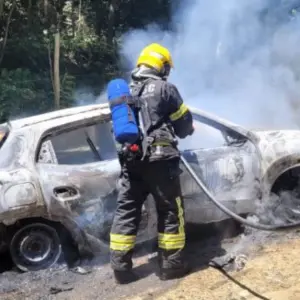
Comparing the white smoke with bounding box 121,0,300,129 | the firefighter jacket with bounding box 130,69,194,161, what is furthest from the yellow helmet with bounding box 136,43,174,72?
the white smoke with bounding box 121,0,300,129

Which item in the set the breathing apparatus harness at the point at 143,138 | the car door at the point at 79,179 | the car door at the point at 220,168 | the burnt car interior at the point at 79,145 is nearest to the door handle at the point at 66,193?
the car door at the point at 79,179

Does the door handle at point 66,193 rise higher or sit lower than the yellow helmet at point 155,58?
lower

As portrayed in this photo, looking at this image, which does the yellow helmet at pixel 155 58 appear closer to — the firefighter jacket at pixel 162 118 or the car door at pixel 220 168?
the firefighter jacket at pixel 162 118

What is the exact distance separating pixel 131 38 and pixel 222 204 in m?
12.0

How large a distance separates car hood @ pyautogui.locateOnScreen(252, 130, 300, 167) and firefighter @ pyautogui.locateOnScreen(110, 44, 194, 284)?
1.09m

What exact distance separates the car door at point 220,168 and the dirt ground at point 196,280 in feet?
1.28

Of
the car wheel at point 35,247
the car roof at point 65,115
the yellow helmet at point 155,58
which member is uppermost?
the yellow helmet at point 155,58

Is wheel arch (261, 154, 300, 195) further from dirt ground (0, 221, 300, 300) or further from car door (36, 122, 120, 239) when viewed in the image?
car door (36, 122, 120, 239)

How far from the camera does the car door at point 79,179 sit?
4688mm

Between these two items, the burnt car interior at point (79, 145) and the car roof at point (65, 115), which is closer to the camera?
the burnt car interior at point (79, 145)

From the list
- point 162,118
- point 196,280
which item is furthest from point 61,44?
point 196,280

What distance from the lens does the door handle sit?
4680 millimetres

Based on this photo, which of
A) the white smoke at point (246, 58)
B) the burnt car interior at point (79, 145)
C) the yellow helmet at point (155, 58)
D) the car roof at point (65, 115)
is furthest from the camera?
the white smoke at point (246, 58)

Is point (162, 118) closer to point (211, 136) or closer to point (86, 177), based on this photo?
point (86, 177)
